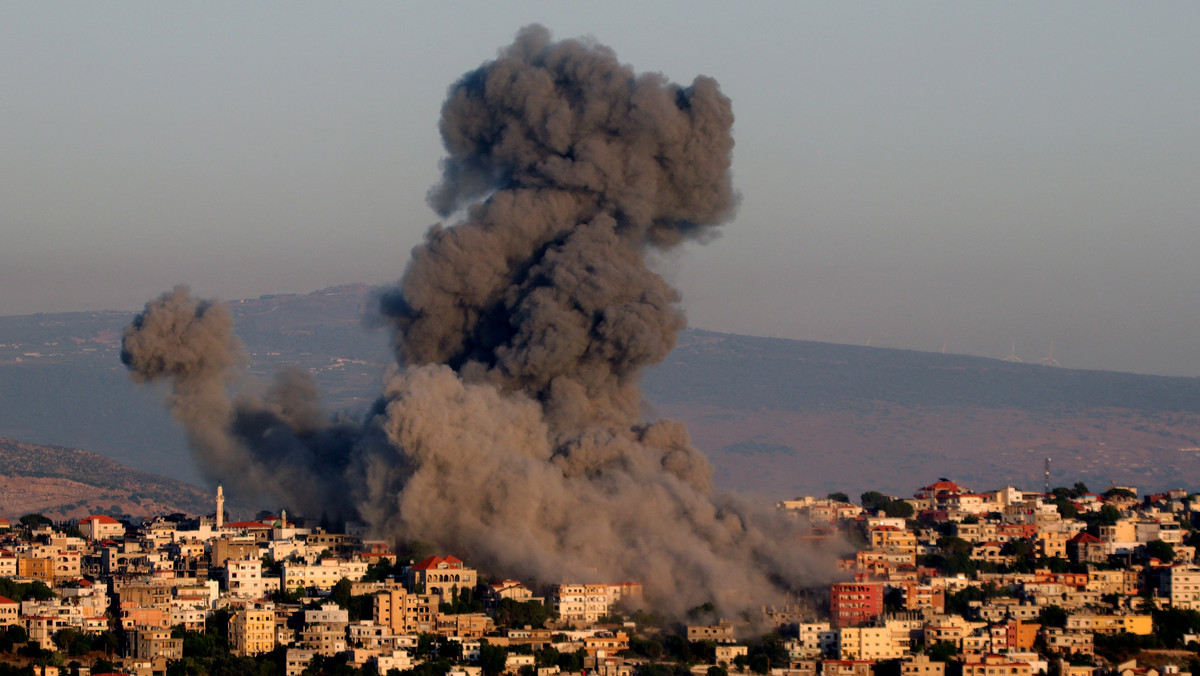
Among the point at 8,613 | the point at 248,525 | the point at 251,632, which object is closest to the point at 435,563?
the point at 251,632

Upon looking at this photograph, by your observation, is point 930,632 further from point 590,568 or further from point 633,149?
point 633,149

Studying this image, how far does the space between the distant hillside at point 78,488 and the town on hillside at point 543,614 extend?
209 feet

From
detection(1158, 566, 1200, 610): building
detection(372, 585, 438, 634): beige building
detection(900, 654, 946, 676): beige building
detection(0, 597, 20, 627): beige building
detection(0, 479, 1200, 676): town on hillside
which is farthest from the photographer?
detection(1158, 566, 1200, 610): building

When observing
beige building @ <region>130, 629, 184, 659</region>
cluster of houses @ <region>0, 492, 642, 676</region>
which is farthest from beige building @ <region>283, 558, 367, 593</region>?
beige building @ <region>130, 629, 184, 659</region>

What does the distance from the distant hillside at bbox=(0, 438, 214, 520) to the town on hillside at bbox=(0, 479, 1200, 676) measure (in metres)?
63.6

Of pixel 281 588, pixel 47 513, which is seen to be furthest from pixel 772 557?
pixel 47 513

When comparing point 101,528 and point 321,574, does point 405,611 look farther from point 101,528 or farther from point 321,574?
point 101,528

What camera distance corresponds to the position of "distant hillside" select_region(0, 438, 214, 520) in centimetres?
13225

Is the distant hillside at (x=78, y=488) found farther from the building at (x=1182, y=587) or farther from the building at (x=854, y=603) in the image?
the building at (x=854, y=603)

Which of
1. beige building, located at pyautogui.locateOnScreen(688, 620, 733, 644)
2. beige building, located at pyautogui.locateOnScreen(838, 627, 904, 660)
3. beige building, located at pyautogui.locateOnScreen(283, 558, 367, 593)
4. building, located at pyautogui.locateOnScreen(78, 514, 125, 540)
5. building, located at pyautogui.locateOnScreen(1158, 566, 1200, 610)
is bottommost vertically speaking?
beige building, located at pyautogui.locateOnScreen(838, 627, 904, 660)

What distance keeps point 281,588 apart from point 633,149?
15726mm

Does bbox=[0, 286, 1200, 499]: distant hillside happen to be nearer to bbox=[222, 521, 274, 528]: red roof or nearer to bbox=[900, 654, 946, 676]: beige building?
bbox=[222, 521, 274, 528]: red roof

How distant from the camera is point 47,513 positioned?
130 metres

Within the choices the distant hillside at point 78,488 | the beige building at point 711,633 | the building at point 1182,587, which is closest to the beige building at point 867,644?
the beige building at point 711,633
